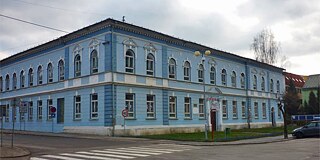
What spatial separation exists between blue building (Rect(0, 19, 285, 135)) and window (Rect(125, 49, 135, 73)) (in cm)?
9

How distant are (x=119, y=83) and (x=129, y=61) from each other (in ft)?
8.94

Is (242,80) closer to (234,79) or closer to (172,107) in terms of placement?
(234,79)

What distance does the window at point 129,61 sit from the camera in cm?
3244

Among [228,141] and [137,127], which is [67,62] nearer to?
[137,127]

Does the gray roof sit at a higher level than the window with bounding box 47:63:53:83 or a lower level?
higher

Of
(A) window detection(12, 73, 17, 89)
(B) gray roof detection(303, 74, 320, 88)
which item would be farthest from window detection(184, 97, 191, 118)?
(B) gray roof detection(303, 74, 320, 88)

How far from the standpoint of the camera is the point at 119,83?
31.0m

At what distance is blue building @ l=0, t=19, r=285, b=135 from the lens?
103 feet

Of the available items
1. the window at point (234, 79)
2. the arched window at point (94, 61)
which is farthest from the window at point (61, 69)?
the window at point (234, 79)

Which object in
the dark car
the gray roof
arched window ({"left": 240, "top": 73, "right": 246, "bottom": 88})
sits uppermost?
the gray roof

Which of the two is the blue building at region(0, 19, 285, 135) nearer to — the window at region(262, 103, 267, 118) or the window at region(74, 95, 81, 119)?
the window at region(74, 95, 81, 119)

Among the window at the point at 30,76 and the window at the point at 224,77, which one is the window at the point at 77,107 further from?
the window at the point at 224,77

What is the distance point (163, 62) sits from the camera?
35.9 meters

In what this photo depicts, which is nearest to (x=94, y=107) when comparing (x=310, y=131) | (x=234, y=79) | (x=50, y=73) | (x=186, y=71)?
(x=50, y=73)
